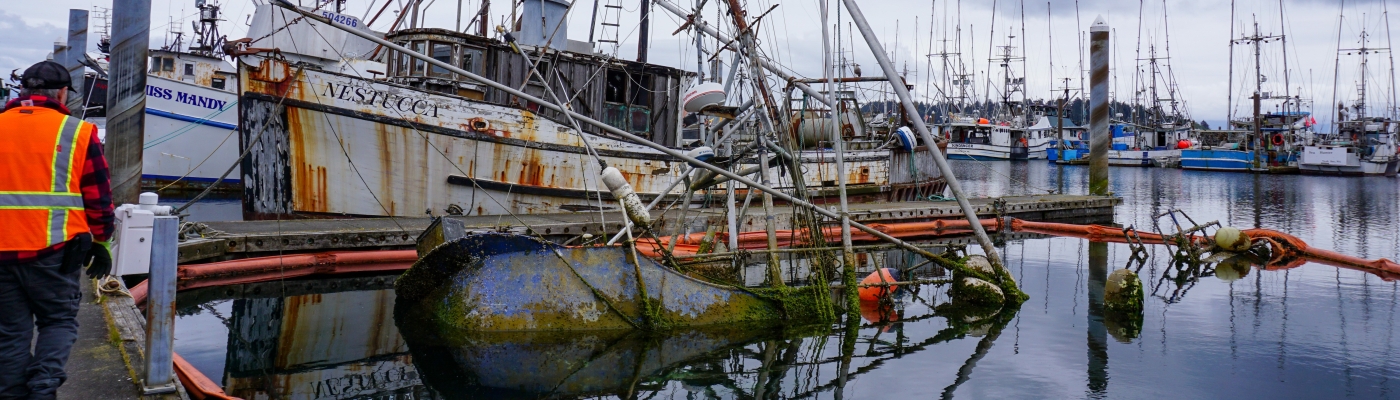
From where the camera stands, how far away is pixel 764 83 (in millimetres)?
9203

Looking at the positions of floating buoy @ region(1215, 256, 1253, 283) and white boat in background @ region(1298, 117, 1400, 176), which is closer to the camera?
floating buoy @ region(1215, 256, 1253, 283)

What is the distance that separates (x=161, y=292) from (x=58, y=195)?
0.54 metres

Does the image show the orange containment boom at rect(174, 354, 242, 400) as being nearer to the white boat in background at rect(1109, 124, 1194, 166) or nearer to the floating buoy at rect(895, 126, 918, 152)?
the floating buoy at rect(895, 126, 918, 152)

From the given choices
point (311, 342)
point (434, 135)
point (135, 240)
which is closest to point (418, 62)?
point (434, 135)

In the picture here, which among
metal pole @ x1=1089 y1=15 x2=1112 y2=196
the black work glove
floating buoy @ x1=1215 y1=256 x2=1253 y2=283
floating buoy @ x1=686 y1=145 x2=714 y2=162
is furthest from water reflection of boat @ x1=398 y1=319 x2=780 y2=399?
metal pole @ x1=1089 y1=15 x2=1112 y2=196

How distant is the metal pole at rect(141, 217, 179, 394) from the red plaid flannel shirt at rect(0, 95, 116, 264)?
0.19 meters

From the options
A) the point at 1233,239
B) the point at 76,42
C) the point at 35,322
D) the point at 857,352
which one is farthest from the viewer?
the point at 76,42

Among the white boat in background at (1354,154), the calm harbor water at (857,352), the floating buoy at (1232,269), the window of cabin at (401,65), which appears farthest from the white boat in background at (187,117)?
the white boat in background at (1354,154)

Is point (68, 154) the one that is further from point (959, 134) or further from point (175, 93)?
point (959, 134)

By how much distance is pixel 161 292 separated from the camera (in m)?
3.76

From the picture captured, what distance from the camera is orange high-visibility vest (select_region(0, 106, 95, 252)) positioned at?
11.3ft

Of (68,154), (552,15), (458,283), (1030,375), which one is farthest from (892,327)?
(552,15)

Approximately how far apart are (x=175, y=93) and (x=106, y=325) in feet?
67.5

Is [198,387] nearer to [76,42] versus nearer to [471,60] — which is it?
[471,60]
